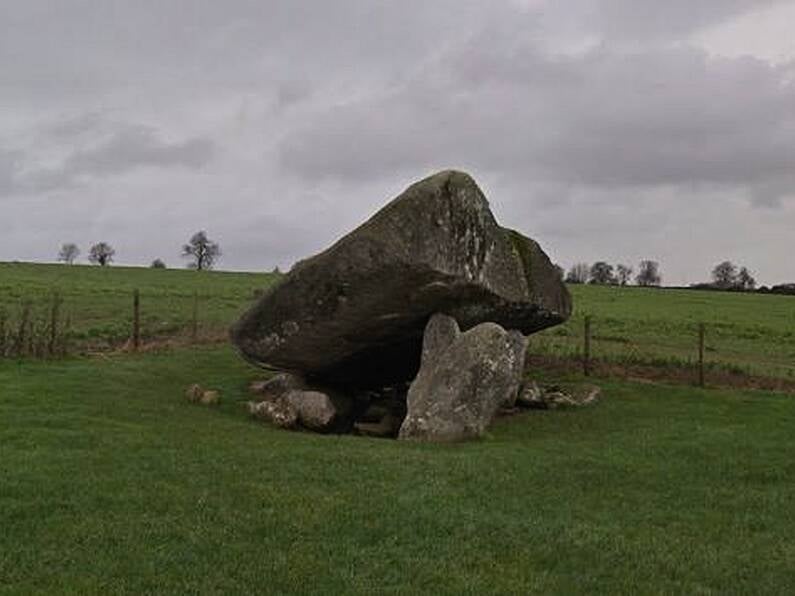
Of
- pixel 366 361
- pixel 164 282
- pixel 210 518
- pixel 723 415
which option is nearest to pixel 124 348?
pixel 366 361

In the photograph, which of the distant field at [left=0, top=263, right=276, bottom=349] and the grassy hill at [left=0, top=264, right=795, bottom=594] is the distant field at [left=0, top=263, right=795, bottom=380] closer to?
the distant field at [left=0, top=263, right=276, bottom=349]

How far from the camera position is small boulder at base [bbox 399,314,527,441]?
1822 cm

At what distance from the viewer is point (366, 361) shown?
882 inches

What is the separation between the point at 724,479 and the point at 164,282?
2639 inches

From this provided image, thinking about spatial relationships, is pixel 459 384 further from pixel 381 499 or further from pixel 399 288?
pixel 381 499

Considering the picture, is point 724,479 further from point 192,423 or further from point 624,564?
point 192,423

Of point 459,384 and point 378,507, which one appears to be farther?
point 459,384

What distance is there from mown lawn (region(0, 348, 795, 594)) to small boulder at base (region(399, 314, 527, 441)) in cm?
68

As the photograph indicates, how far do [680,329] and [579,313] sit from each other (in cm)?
951

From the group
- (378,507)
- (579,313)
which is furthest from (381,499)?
(579,313)

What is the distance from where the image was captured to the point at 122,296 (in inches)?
2253

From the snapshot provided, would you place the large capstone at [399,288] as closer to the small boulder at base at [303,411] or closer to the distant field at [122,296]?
the small boulder at base at [303,411]

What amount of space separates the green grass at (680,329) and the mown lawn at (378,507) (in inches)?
588

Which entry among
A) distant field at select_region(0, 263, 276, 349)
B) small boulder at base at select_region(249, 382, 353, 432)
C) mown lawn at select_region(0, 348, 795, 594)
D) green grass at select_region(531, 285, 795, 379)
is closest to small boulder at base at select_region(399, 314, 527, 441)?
mown lawn at select_region(0, 348, 795, 594)
